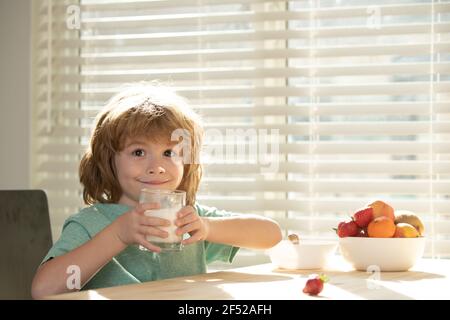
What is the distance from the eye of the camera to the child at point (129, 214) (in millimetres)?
1459

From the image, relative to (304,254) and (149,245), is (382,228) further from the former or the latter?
(149,245)

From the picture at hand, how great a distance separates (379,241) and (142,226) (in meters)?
0.55

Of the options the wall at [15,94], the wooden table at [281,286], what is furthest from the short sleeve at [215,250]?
the wall at [15,94]

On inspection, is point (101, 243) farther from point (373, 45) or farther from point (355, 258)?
point (373, 45)

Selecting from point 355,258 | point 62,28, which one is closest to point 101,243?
point 355,258

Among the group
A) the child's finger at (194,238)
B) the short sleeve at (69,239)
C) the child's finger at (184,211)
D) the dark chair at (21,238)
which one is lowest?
the dark chair at (21,238)

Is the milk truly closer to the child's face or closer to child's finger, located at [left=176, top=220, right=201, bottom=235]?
child's finger, located at [left=176, top=220, right=201, bottom=235]

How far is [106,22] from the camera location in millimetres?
2760

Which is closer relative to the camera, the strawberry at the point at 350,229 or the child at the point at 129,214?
the child at the point at 129,214

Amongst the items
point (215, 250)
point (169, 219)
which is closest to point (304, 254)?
point (215, 250)

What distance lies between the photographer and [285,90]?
2582mm

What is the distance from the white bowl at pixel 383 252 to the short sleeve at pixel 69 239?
1.85ft

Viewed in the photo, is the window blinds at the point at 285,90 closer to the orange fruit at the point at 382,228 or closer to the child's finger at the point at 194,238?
the orange fruit at the point at 382,228

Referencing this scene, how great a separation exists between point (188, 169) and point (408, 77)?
103 cm
